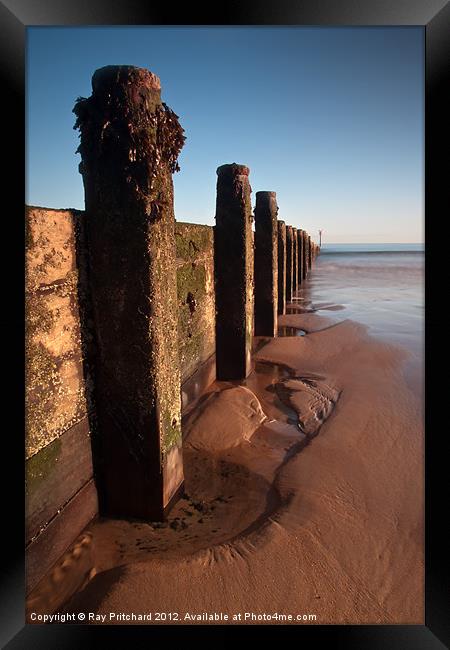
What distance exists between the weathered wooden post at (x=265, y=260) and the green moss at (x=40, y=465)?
249 inches

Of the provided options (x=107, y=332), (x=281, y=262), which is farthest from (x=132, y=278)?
(x=281, y=262)

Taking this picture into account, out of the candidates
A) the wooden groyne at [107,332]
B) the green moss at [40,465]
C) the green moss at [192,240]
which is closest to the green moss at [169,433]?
the wooden groyne at [107,332]

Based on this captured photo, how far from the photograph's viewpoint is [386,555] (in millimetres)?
3000

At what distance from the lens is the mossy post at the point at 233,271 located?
20.1 ft

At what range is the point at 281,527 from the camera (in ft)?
10.6

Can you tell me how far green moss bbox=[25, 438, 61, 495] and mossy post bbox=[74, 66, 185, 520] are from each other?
17.5 inches

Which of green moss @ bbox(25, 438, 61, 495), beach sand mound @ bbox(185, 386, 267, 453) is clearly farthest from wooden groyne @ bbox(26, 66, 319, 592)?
beach sand mound @ bbox(185, 386, 267, 453)

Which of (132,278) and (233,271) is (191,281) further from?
(132,278)

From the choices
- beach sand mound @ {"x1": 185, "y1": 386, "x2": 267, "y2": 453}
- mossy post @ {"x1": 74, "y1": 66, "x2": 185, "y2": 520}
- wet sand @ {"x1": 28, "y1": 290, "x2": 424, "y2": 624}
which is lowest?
wet sand @ {"x1": 28, "y1": 290, "x2": 424, "y2": 624}

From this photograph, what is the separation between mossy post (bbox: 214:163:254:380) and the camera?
6117mm

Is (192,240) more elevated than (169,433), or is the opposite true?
(192,240)

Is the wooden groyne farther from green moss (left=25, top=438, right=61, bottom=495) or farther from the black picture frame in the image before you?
the black picture frame
